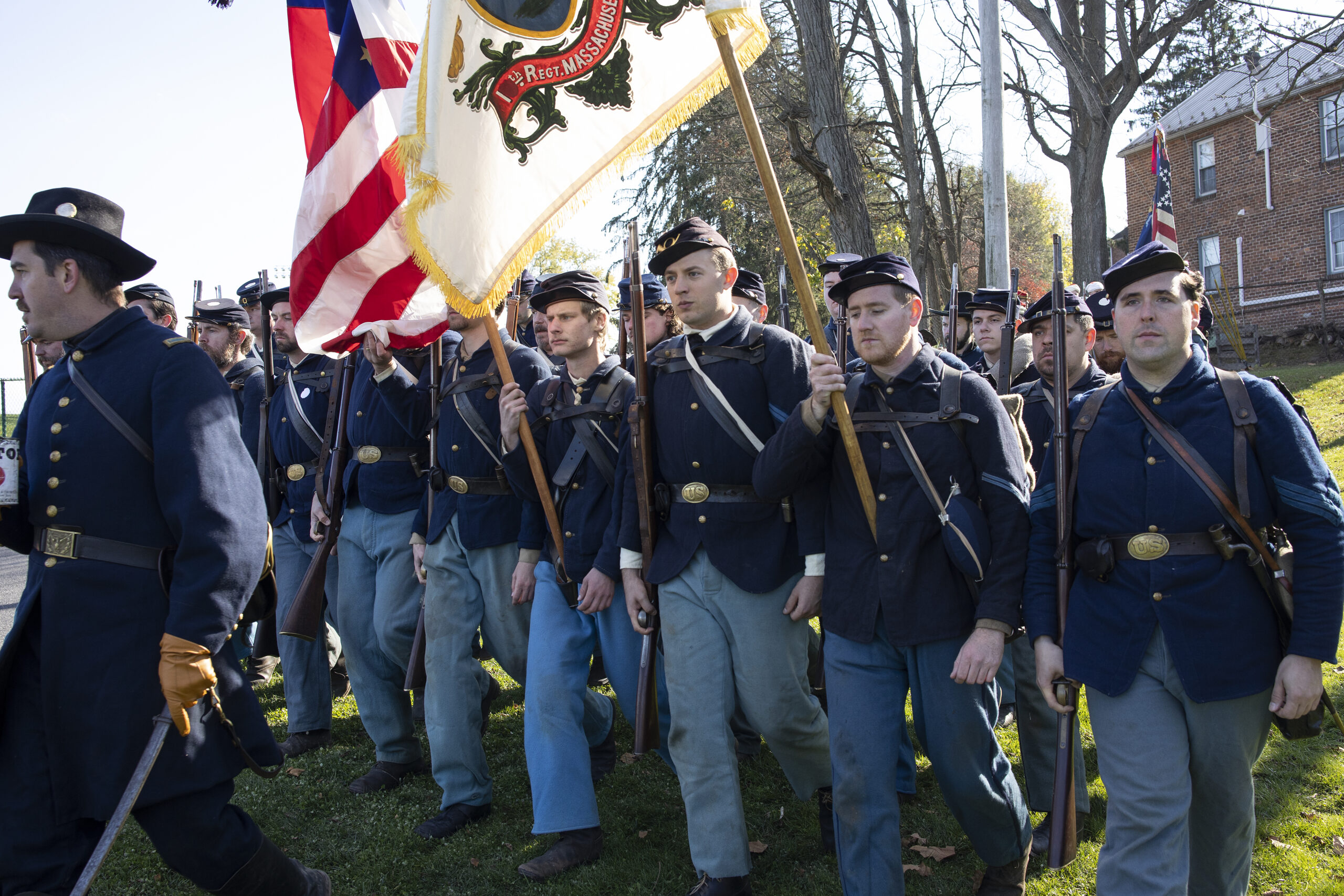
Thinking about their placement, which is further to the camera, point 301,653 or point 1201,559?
point 301,653

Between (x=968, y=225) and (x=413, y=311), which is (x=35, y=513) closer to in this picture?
(x=413, y=311)

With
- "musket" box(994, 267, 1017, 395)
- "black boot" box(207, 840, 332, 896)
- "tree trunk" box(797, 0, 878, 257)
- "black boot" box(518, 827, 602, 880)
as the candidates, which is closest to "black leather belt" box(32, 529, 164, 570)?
"black boot" box(207, 840, 332, 896)

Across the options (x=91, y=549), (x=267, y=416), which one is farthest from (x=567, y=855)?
(x=267, y=416)

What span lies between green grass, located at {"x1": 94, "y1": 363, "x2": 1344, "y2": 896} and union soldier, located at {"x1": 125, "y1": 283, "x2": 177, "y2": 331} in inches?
148

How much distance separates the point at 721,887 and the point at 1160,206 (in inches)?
127

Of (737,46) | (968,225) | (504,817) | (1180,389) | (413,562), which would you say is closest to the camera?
(1180,389)

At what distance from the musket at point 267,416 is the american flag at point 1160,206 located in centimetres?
531

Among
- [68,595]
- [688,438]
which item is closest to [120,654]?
[68,595]

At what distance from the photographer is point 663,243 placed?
447 cm

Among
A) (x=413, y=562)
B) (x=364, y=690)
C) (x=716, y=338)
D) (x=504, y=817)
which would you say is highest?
(x=716, y=338)

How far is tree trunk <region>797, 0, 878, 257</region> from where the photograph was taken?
35.2 ft

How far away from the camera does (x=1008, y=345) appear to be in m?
6.50

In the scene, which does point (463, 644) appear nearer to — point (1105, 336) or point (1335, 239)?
point (1105, 336)

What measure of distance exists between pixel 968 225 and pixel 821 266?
24084 mm
